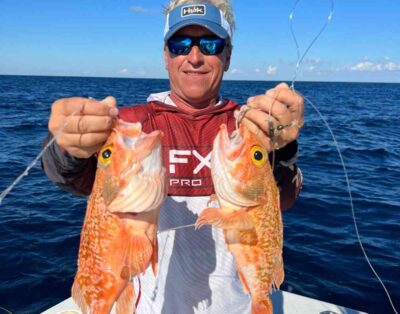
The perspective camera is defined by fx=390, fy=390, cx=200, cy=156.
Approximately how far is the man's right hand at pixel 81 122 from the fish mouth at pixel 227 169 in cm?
80

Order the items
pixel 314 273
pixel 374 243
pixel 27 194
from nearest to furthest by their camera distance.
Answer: pixel 314 273, pixel 374 243, pixel 27 194

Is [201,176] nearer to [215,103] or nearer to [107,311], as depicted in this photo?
[215,103]

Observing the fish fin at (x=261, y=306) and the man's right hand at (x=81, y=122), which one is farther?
the fish fin at (x=261, y=306)

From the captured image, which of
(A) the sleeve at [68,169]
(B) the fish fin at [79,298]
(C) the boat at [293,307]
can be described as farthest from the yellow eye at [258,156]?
(C) the boat at [293,307]

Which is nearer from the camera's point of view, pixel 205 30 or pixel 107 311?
pixel 107 311

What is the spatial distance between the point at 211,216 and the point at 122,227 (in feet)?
2.10

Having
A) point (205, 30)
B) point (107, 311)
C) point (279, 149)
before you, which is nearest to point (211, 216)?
point (279, 149)

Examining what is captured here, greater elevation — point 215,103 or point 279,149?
point 215,103

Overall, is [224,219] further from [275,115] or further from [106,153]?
[106,153]

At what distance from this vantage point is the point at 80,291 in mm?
2949

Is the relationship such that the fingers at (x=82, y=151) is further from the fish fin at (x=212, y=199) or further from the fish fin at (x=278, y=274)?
the fish fin at (x=278, y=274)

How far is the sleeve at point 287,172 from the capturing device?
3.21 meters

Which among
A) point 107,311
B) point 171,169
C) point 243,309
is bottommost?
point 243,309

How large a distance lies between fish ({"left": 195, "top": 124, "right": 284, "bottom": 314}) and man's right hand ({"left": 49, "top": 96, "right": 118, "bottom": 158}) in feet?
2.74
